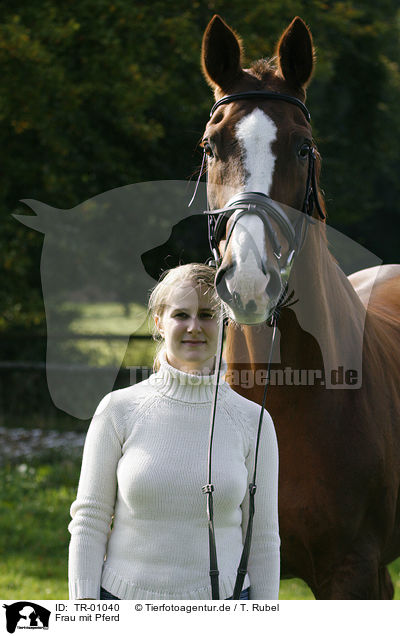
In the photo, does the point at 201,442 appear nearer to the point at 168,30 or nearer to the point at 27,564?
the point at 27,564

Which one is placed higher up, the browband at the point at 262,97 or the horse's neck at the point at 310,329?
the browband at the point at 262,97

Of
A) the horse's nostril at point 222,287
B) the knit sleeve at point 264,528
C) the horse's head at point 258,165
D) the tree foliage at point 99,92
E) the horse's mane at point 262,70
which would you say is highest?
the tree foliage at point 99,92

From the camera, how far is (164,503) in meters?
2.03

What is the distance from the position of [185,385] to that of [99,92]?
21.9ft

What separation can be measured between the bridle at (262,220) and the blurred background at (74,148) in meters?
3.34

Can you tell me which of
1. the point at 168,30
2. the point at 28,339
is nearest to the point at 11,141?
the point at 168,30

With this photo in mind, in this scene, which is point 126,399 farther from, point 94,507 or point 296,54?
point 296,54

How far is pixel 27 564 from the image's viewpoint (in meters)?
5.54

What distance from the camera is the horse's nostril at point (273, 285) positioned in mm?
2330

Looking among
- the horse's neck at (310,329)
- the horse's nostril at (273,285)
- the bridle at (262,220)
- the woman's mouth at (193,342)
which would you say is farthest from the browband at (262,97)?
the woman's mouth at (193,342)

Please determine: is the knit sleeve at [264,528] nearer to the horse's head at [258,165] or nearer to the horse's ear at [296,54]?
the horse's head at [258,165]
